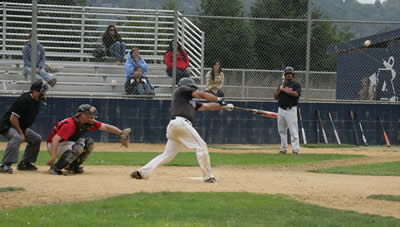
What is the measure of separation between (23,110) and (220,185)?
3.79 m

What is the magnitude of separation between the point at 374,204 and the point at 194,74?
1159cm

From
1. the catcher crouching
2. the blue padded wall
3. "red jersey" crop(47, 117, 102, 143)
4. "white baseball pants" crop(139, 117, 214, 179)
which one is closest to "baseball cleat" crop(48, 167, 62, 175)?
the catcher crouching

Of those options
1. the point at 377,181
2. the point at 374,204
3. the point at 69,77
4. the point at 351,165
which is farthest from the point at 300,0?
the point at 374,204

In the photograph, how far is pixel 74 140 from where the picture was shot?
1160 cm

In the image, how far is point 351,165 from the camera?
14.1 m

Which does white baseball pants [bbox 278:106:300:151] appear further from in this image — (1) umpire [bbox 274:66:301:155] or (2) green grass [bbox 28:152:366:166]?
(2) green grass [bbox 28:152:366:166]

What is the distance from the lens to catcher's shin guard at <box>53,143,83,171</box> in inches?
440

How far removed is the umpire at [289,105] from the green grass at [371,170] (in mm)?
2444

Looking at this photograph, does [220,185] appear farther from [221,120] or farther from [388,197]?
[221,120]

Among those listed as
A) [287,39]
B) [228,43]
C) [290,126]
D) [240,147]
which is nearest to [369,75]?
[287,39]

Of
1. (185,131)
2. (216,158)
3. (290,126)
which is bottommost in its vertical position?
(216,158)

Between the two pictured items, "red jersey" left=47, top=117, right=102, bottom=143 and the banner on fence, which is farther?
the banner on fence

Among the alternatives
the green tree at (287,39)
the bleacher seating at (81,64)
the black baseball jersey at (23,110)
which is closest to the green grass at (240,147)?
the bleacher seating at (81,64)

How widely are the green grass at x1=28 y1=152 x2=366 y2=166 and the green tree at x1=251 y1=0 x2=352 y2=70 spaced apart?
5.51 m
